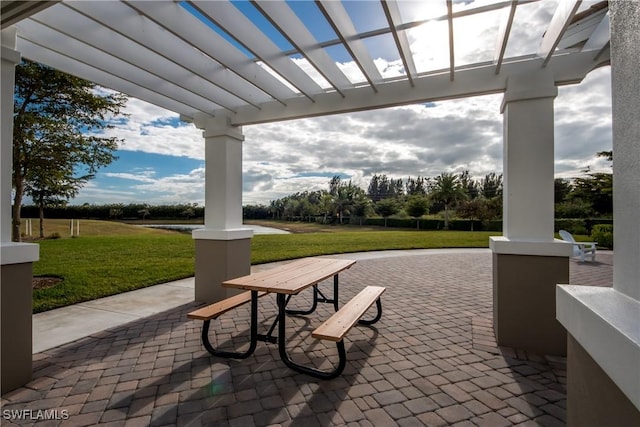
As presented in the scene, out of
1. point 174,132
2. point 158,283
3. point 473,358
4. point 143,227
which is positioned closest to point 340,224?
point 143,227

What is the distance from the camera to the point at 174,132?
10.9m

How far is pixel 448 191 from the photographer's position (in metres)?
32.3

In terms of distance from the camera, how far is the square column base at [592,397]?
3.48ft

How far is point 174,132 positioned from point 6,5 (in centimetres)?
934

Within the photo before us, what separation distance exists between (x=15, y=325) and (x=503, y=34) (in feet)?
16.7

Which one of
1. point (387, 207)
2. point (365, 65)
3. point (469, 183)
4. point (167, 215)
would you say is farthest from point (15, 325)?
point (469, 183)

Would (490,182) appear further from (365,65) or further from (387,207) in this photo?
(365,65)

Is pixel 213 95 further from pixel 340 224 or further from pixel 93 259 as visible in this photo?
pixel 340 224

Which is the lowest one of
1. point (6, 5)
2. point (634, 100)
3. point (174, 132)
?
point (634, 100)

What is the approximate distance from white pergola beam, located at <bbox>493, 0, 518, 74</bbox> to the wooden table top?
305 centimetres

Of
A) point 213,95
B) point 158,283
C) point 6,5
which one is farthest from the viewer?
point 158,283

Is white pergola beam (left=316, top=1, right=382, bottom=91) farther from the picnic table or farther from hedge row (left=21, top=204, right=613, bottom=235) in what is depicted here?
hedge row (left=21, top=204, right=613, bottom=235)

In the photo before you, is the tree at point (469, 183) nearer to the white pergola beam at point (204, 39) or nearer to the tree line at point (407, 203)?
the tree line at point (407, 203)

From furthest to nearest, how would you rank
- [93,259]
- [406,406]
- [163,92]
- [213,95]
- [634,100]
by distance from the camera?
[93,259], [213,95], [163,92], [406,406], [634,100]
